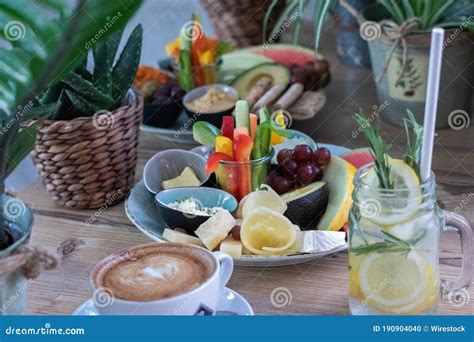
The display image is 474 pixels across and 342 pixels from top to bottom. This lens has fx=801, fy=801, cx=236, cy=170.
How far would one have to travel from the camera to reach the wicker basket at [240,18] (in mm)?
1324

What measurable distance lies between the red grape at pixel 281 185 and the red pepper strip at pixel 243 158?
0.03 m

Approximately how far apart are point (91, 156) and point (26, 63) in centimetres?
34

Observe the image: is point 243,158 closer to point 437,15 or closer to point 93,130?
point 93,130

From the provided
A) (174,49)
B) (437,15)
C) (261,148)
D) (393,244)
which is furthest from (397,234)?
(174,49)

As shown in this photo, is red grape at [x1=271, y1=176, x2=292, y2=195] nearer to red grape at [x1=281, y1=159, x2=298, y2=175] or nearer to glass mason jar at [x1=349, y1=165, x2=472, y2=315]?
red grape at [x1=281, y1=159, x2=298, y2=175]

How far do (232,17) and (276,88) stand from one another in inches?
11.7

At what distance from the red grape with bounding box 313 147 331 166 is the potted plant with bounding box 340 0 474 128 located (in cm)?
25

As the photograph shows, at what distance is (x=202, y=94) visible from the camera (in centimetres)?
108

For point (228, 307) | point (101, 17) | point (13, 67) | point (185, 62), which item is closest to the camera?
point (101, 17)

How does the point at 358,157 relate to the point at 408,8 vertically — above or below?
below

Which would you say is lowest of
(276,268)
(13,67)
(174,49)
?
(276,268)

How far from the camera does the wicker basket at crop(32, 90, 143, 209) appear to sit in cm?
85

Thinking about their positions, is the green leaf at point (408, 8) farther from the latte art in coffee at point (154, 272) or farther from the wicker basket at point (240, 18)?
the latte art in coffee at point (154, 272)
